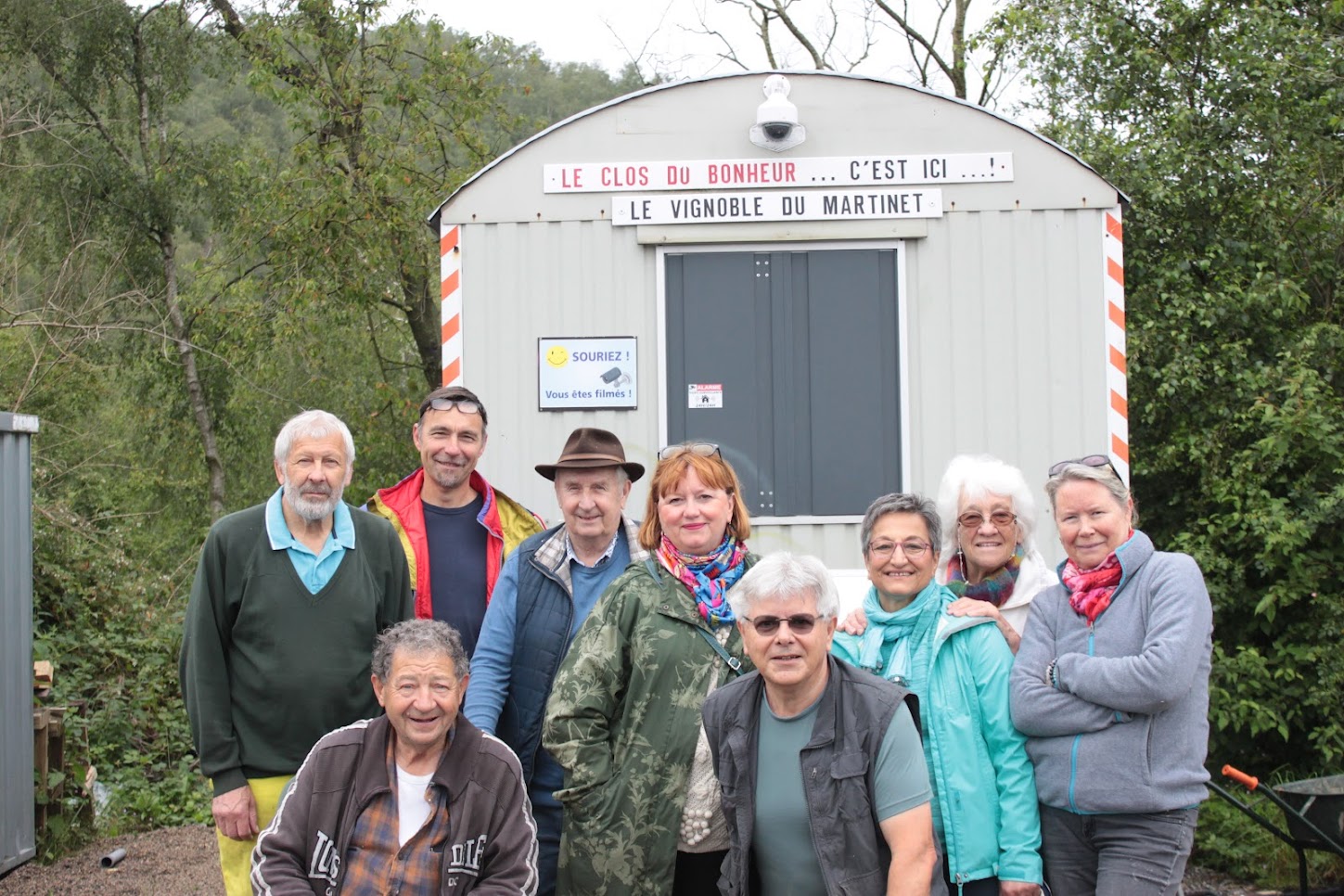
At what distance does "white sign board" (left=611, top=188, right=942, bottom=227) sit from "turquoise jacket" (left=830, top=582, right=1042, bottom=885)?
8.85 ft

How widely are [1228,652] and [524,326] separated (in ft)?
15.8

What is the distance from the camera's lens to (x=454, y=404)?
15.1 feet

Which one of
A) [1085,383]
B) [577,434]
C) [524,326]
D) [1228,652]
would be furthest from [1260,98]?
[577,434]

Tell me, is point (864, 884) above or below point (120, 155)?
below

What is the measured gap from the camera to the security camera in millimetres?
5824

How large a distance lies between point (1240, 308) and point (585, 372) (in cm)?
469

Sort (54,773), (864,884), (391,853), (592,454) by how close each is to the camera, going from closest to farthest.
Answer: (864,884), (391,853), (592,454), (54,773)

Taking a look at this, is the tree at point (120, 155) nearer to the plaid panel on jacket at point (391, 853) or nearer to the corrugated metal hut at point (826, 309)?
the corrugated metal hut at point (826, 309)

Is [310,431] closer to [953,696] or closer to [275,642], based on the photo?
[275,642]

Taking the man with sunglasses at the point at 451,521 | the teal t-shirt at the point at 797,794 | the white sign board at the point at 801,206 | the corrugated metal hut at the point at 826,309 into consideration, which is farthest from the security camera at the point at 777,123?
the teal t-shirt at the point at 797,794

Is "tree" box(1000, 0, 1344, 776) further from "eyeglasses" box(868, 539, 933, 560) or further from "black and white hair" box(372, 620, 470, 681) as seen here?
"black and white hair" box(372, 620, 470, 681)

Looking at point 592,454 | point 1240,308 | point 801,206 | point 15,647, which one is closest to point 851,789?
point 592,454

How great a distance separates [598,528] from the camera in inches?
161

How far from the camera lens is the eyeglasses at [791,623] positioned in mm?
3246
